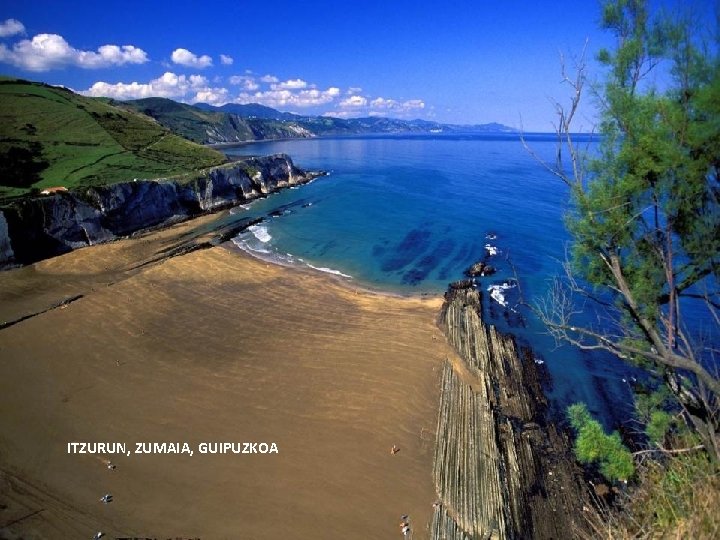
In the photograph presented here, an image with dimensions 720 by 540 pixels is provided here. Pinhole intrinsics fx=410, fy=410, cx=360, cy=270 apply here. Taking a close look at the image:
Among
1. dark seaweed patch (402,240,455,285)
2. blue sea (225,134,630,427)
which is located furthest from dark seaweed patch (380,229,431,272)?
dark seaweed patch (402,240,455,285)

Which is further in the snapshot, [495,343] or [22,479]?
[495,343]

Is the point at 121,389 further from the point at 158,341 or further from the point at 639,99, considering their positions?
the point at 639,99

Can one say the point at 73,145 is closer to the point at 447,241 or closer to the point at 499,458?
the point at 447,241

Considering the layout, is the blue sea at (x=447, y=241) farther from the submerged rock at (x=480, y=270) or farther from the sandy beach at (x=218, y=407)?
the sandy beach at (x=218, y=407)

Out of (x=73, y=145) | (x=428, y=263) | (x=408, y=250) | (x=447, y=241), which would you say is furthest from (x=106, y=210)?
(x=447, y=241)

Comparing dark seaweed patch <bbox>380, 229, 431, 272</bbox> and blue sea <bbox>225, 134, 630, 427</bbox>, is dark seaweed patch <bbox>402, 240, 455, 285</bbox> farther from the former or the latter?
dark seaweed patch <bbox>380, 229, 431, 272</bbox>

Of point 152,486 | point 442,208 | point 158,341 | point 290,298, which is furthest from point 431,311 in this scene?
point 442,208
